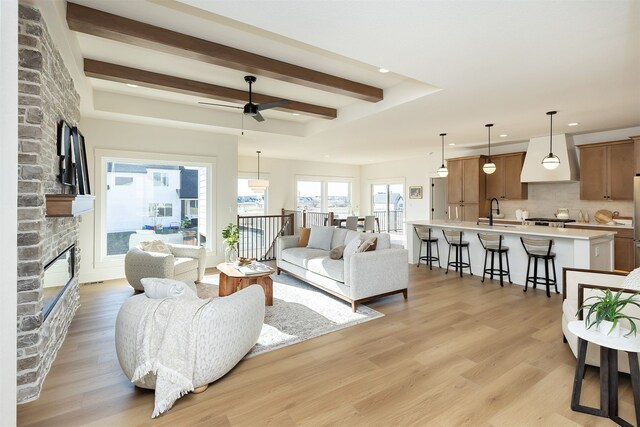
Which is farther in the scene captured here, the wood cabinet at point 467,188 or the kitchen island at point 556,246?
the wood cabinet at point 467,188

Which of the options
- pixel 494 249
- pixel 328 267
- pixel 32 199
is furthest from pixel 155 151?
pixel 494 249

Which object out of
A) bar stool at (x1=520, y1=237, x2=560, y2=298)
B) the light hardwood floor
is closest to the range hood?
bar stool at (x1=520, y1=237, x2=560, y2=298)

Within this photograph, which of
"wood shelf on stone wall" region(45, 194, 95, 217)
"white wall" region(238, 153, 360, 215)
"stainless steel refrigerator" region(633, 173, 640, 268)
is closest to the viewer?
"wood shelf on stone wall" region(45, 194, 95, 217)

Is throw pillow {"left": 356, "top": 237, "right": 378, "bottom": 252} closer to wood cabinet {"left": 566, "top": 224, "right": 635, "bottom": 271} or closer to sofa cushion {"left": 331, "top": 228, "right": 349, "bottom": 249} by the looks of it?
sofa cushion {"left": 331, "top": 228, "right": 349, "bottom": 249}

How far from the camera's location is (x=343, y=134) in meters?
6.52

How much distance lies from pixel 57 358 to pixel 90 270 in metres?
2.96

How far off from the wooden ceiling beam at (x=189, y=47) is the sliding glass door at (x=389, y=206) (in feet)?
22.4

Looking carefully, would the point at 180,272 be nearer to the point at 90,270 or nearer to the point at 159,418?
the point at 90,270

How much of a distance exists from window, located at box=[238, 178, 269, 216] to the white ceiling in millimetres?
3265

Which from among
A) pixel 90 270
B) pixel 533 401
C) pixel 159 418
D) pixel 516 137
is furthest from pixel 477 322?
pixel 90 270

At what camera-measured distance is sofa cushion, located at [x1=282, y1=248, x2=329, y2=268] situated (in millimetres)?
5094

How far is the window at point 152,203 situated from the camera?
18.5ft

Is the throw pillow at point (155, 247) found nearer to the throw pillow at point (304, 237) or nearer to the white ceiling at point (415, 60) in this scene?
the white ceiling at point (415, 60)

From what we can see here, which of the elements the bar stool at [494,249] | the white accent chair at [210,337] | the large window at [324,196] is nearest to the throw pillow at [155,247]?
the white accent chair at [210,337]
